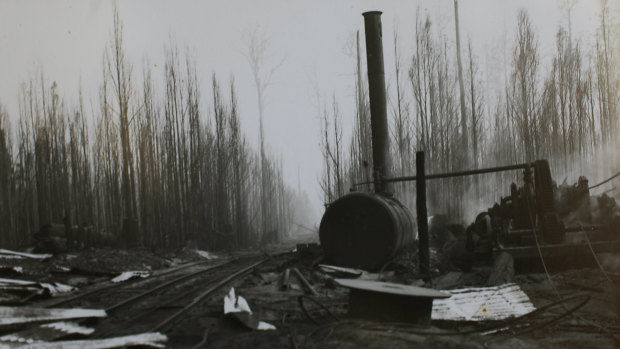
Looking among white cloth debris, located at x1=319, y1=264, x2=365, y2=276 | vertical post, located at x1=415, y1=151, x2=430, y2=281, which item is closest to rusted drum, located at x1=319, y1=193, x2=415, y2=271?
white cloth debris, located at x1=319, y1=264, x2=365, y2=276

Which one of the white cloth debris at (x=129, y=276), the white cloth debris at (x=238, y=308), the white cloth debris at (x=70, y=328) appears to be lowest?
the white cloth debris at (x=129, y=276)

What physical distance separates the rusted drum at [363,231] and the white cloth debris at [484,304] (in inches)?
102

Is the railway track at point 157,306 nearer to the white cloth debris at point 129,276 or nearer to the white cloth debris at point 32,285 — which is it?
the white cloth debris at point 129,276

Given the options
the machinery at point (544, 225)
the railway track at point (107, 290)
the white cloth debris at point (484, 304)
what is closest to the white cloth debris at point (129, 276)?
the railway track at point (107, 290)

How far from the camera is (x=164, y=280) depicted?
963 cm

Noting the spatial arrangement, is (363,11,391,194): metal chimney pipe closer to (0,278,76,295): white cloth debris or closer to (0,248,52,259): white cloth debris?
(0,278,76,295): white cloth debris

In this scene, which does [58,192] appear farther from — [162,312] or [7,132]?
[162,312]

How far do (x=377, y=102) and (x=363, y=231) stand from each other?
3160mm

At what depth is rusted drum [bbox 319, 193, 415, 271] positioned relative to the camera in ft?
30.8

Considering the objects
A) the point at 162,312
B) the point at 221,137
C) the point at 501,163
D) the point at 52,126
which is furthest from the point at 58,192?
the point at 501,163

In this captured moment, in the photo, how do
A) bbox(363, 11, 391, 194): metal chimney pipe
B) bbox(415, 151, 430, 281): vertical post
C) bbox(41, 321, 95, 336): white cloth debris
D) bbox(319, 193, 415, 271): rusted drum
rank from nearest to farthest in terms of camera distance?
1. bbox(41, 321, 95, 336): white cloth debris
2. bbox(415, 151, 430, 281): vertical post
3. bbox(319, 193, 415, 271): rusted drum
4. bbox(363, 11, 391, 194): metal chimney pipe

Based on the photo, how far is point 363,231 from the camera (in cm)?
962

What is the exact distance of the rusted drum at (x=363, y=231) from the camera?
938 cm

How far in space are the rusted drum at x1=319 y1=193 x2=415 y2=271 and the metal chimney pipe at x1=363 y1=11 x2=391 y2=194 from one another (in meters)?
1.09
